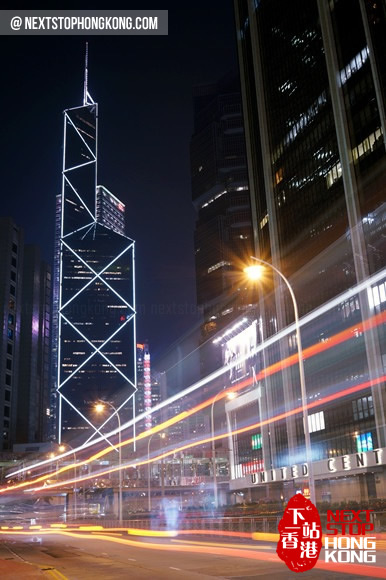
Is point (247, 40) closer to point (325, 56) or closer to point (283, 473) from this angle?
point (325, 56)

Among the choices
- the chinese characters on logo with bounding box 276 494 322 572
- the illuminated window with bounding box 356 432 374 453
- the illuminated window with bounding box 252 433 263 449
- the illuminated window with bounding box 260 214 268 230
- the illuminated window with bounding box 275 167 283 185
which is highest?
the illuminated window with bounding box 275 167 283 185

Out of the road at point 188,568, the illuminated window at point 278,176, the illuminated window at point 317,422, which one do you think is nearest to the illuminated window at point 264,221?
the illuminated window at point 278,176

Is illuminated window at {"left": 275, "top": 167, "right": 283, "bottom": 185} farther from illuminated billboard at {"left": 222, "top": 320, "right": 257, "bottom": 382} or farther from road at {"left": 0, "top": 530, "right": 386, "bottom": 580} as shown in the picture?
road at {"left": 0, "top": 530, "right": 386, "bottom": 580}

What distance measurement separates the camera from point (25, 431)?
574ft

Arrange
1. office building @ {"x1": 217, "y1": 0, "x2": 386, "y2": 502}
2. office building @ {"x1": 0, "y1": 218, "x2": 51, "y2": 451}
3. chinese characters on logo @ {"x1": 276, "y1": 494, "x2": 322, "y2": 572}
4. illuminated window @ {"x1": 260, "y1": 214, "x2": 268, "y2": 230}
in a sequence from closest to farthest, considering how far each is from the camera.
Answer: chinese characters on logo @ {"x1": 276, "y1": 494, "x2": 322, "y2": 572} → office building @ {"x1": 217, "y1": 0, "x2": 386, "y2": 502} → illuminated window @ {"x1": 260, "y1": 214, "x2": 268, "y2": 230} → office building @ {"x1": 0, "y1": 218, "x2": 51, "y2": 451}

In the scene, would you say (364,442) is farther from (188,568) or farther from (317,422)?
(188,568)

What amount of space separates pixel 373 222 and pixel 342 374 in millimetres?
21163

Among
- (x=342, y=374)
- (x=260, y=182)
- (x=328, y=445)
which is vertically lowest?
(x=328, y=445)

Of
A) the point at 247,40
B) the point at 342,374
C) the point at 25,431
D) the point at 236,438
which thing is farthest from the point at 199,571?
the point at 25,431

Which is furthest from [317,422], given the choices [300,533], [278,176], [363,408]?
[300,533]

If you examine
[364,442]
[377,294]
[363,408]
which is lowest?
[364,442]

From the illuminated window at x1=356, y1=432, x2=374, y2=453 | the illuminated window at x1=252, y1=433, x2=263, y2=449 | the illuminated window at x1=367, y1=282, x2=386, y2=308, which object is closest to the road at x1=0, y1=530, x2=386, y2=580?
the illuminated window at x1=356, y1=432, x2=374, y2=453

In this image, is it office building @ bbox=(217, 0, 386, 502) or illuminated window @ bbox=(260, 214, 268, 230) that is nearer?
office building @ bbox=(217, 0, 386, 502)

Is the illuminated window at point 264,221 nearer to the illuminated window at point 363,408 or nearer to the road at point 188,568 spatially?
the illuminated window at point 363,408
